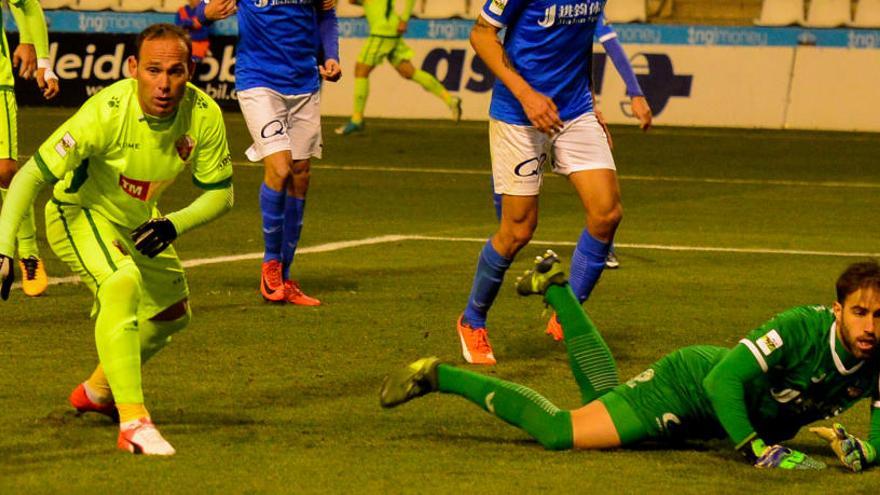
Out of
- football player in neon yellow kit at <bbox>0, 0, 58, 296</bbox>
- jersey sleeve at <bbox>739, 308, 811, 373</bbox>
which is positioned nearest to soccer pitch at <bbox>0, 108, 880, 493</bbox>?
football player in neon yellow kit at <bbox>0, 0, 58, 296</bbox>

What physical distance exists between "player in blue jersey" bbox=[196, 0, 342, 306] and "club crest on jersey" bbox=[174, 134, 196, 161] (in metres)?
3.61

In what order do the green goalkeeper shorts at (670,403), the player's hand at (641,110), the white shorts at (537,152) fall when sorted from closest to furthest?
1. the green goalkeeper shorts at (670,403)
2. the white shorts at (537,152)
3. the player's hand at (641,110)

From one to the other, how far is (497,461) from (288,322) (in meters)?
3.52

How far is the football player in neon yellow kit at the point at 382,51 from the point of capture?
22672 mm

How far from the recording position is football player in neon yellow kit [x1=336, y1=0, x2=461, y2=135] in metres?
22.7

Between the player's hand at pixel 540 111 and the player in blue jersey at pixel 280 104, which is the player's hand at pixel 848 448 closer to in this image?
the player's hand at pixel 540 111

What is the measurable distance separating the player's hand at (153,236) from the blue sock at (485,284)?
8.60 ft

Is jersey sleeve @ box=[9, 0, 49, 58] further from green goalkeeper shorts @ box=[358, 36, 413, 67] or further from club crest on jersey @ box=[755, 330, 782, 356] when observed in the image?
green goalkeeper shorts @ box=[358, 36, 413, 67]

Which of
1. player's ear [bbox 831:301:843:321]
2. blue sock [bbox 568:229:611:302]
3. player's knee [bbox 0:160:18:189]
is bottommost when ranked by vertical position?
player's knee [bbox 0:160:18:189]

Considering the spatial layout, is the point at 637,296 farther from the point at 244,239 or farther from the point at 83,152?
the point at 83,152

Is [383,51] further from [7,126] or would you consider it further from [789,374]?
[789,374]

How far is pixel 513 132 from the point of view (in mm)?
8656

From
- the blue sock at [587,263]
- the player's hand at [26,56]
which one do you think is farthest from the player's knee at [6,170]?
the blue sock at [587,263]

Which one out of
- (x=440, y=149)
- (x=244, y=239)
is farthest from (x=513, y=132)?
(x=440, y=149)
